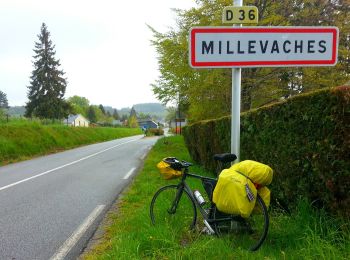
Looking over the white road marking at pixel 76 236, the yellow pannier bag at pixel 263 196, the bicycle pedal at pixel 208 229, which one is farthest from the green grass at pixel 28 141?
the yellow pannier bag at pixel 263 196

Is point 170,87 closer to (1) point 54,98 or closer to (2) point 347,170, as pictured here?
(2) point 347,170

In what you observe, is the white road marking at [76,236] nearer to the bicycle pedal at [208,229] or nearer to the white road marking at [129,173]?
the bicycle pedal at [208,229]

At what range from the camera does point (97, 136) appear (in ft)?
149

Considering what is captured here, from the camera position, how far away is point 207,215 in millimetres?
4668

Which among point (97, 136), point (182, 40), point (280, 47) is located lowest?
point (97, 136)

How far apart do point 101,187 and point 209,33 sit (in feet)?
21.9

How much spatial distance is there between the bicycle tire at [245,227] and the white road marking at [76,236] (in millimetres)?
2009

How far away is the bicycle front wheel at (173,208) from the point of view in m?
5.12

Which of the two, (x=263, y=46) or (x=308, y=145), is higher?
(x=263, y=46)

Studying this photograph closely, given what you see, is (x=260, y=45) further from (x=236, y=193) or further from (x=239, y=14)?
(x=236, y=193)

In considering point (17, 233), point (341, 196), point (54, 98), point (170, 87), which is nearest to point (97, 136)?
point (54, 98)

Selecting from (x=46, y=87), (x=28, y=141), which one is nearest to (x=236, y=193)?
(x=28, y=141)

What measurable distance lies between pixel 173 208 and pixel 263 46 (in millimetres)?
2639

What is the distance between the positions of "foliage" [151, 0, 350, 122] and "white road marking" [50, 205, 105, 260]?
30.1 feet
